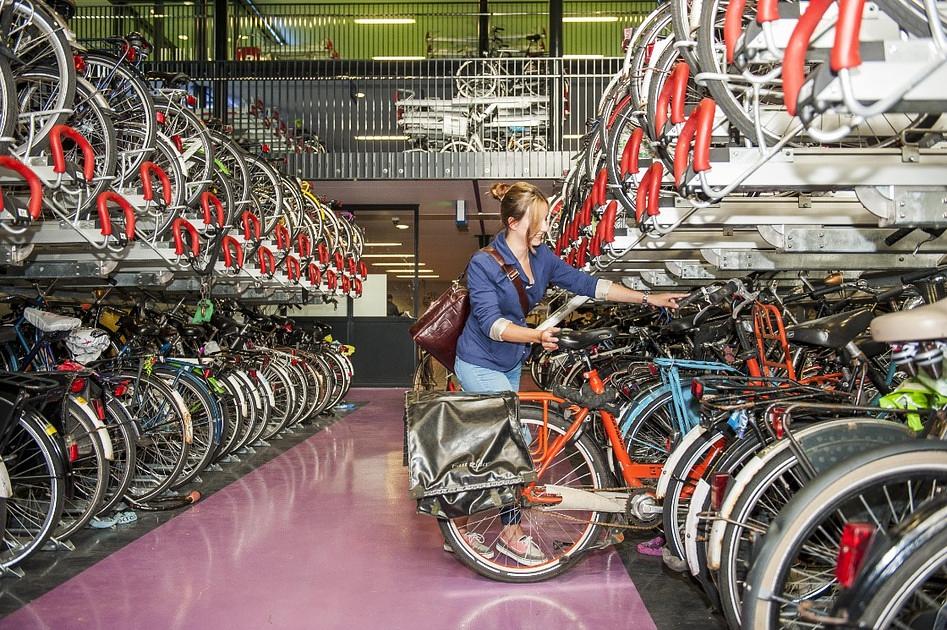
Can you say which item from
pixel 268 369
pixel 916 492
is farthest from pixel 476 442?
pixel 268 369

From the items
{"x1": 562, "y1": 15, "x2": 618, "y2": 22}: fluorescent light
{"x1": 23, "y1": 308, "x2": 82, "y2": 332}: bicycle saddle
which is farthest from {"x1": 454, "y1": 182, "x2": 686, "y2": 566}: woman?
{"x1": 562, "y1": 15, "x2": 618, "y2": 22}: fluorescent light

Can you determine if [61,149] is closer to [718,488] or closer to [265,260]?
[718,488]

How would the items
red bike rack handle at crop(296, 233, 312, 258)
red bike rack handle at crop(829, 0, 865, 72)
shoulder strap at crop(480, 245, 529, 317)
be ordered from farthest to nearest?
1. red bike rack handle at crop(296, 233, 312, 258)
2. shoulder strap at crop(480, 245, 529, 317)
3. red bike rack handle at crop(829, 0, 865, 72)

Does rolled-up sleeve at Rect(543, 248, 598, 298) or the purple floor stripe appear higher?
rolled-up sleeve at Rect(543, 248, 598, 298)

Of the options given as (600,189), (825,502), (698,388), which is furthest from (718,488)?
(600,189)

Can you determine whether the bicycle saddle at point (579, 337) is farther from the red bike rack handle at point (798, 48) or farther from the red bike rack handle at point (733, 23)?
the red bike rack handle at point (798, 48)

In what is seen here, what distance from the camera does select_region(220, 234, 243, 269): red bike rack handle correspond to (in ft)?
17.1

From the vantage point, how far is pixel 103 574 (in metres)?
3.21

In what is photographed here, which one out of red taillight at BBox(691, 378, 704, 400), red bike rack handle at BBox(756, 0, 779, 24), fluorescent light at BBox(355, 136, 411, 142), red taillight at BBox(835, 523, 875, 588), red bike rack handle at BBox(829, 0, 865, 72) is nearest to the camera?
red bike rack handle at BBox(829, 0, 865, 72)

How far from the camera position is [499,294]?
3254 mm

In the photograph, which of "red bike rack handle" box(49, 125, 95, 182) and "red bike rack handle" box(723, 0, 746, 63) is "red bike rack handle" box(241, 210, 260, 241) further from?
"red bike rack handle" box(723, 0, 746, 63)

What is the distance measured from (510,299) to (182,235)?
2.17 metres

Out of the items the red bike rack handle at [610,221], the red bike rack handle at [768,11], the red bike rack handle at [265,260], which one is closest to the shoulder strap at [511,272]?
the red bike rack handle at [610,221]

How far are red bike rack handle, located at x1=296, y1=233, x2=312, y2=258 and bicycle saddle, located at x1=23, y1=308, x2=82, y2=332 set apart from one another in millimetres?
3269
